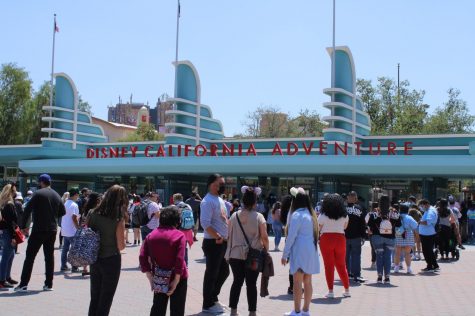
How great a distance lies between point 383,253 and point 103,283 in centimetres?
742

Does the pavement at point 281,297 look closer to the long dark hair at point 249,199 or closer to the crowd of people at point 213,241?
the crowd of people at point 213,241

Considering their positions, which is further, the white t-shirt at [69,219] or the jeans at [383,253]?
the white t-shirt at [69,219]

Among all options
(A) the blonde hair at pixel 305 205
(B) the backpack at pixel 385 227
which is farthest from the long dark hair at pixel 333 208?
(B) the backpack at pixel 385 227

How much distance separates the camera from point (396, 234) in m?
15.2

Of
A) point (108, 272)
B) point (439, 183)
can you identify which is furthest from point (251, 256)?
point (439, 183)

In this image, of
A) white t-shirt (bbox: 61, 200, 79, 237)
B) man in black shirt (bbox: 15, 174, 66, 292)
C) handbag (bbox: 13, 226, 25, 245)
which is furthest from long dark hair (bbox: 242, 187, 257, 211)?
white t-shirt (bbox: 61, 200, 79, 237)

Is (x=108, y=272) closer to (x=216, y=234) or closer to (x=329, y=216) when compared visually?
(x=216, y=234)

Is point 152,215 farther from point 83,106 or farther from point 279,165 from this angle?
point 83,106

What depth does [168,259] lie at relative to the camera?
7137 millimetres

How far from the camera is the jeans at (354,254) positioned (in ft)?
43.8

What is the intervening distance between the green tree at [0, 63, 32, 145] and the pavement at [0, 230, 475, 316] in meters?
45.2

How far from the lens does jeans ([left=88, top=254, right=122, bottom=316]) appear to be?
7566 millimetres

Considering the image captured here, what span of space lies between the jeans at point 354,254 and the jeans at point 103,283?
661cm

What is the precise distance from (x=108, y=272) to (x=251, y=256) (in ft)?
7.01
